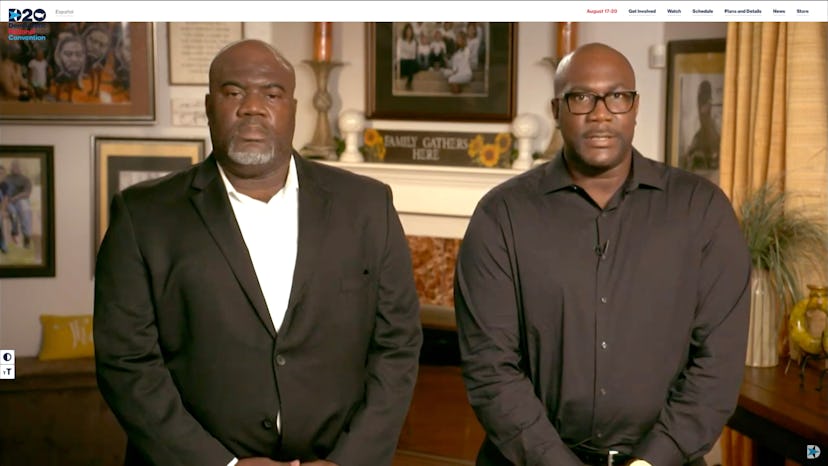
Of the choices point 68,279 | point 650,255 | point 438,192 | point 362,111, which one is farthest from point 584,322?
point 362,111

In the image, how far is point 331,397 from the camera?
A: 7.00 ft

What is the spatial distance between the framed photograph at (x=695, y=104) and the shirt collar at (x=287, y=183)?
2.49 m

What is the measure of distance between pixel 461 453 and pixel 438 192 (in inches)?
58.8

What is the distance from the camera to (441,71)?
5.20 m

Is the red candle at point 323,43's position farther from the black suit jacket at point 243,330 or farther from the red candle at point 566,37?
the black suit jacket at point 243,330

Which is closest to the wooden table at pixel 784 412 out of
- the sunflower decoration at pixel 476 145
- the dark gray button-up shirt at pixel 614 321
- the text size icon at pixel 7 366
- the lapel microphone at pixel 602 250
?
the dark gray button-up shirt at pixel 614 321

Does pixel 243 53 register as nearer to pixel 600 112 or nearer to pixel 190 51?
pixel 600 112

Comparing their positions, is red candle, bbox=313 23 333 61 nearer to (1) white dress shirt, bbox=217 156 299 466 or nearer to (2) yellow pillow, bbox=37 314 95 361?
(2) yellow pillow, bbox=37 314 95 361

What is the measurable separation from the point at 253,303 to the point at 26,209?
2.25 metres

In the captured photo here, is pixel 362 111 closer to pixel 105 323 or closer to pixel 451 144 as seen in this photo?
pixel 451 144

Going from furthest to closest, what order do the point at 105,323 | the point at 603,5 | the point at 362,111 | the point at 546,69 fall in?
the point at 362,111
the point at 546,69
the point at 603,5
the point at 105,323

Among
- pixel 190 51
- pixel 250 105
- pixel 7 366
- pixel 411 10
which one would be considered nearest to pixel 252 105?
pixel 250 105

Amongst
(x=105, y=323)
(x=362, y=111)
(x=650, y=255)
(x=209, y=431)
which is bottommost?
(x=209, y=431)

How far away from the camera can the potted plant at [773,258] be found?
121 inches
